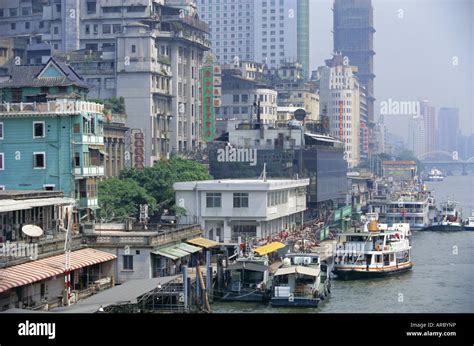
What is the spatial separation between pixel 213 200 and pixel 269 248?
2.37m

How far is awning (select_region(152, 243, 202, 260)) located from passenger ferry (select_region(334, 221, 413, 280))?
3.41 meters

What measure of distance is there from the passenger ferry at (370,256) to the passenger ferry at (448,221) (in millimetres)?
12212

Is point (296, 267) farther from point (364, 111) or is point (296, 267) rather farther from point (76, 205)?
point (364, 111)

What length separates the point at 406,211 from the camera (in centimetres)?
3161

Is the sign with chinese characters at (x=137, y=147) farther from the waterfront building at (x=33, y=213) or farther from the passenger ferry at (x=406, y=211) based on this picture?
the waterfront building at (x=33, y=213)

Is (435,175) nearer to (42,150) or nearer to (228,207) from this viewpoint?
(228,207)

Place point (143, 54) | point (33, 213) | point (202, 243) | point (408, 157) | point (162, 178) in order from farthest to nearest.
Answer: point (408, 157), point (143, 54), point (162, 178), point (202, 243), point (33, 213)

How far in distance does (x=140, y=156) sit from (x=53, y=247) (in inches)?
565

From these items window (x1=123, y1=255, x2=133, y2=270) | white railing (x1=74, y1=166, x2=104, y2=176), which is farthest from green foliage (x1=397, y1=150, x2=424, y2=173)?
window (x1=123, y1=255, x2=133, y2=270)

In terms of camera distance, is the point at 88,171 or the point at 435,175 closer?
the point at 88,171

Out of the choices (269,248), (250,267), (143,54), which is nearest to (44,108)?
(250,267)

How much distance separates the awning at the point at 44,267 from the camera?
950 cm

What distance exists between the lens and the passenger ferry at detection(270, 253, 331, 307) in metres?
13.5

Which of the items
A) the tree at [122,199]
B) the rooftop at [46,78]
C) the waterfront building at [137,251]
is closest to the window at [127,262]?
the waterfront building at [137,251]
